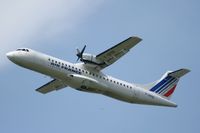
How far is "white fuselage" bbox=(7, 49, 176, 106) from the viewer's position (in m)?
38.2

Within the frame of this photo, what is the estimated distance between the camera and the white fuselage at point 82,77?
38.2 metres

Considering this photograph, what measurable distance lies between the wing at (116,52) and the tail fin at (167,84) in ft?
15.7

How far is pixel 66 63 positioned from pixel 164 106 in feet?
29.5

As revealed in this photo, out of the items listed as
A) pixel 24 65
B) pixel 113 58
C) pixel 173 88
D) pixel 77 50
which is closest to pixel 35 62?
pixel 24 65

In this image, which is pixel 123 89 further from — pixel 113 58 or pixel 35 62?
pixel 35 62

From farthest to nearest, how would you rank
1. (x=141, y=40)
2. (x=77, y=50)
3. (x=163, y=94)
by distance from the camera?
(x=163, y=94) < (x=77, y=50) < (x=141, y=40)

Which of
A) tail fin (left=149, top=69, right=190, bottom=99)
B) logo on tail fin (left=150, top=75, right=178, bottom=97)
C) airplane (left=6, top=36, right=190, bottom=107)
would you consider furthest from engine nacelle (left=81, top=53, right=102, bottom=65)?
logo on tail fin (left=150, top=75, right=178, bottom=97)

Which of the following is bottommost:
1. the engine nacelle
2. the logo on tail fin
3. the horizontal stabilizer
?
the logo on tail fin

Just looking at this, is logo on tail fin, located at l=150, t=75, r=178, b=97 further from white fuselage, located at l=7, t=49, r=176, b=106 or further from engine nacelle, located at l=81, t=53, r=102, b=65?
engine nacelle, located at l=81, t=53, r=102, b=65

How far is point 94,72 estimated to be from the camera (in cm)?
3988

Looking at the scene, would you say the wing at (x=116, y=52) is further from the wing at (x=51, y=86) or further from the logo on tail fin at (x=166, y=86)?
the wing at (x=51, y=86)

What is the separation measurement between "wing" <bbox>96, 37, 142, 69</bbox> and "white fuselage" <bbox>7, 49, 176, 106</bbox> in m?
1.13

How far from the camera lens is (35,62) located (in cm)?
3809

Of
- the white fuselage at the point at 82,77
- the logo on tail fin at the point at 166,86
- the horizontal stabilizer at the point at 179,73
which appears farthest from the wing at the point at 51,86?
the horizontal stabilizer at the point at 179,73
